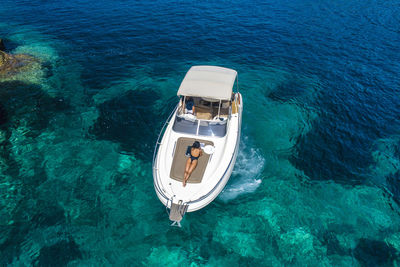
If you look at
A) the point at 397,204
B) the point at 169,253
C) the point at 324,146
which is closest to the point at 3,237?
the point at 169,253

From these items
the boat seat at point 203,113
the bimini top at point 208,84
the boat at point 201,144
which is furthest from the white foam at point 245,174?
the bimini top at point 208,84

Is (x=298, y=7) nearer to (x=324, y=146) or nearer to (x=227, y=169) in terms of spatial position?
(x=324, y=146)

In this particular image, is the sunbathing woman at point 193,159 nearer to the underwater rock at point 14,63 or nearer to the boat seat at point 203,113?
the boat seat at point 203,113

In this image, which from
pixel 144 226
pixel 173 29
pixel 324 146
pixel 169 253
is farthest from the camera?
pixel 173 29

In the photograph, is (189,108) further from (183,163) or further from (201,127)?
(183,163)

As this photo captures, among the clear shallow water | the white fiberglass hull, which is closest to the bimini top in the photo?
the white fiberglass hull
